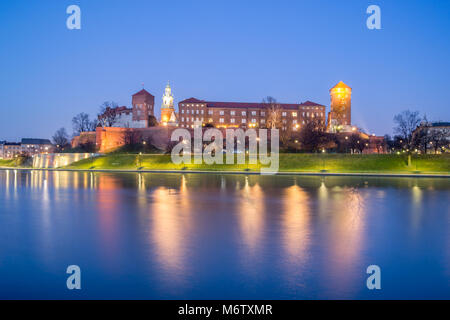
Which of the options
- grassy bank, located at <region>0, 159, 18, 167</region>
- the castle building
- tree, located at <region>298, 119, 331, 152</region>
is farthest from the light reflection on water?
the castle building

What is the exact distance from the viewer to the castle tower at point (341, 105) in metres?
86.5

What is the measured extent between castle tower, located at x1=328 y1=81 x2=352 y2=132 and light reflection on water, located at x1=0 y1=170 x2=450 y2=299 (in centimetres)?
7651

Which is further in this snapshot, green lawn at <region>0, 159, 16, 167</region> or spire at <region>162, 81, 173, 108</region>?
spire at <region>162, 81, 173, 108</region>

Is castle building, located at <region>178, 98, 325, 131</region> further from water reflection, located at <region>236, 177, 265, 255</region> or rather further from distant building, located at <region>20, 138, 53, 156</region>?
water reflection, located at <region>236, 177, 265, 255</region>

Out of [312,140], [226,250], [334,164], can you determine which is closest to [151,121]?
[312,140]

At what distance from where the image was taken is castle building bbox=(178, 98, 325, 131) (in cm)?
8638

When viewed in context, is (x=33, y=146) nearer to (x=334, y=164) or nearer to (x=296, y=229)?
(x=334, y=164)

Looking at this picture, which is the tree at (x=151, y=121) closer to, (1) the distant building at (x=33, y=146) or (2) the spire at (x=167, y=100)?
(2) the spire at (x=167, y=100)

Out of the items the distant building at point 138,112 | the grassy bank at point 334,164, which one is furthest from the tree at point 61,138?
the grassy bank at point 334,164

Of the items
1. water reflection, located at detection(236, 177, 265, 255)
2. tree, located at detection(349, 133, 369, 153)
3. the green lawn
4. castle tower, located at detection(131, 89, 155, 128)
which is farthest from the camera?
castle tower, located at detection(131, 89, 155, 128)
